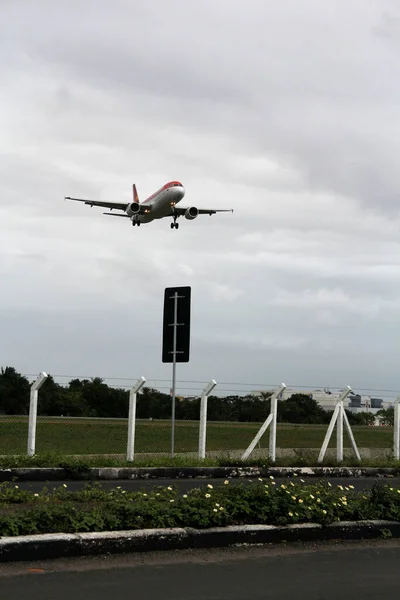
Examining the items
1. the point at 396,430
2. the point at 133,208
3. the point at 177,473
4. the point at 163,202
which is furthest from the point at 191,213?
the point at 177,473

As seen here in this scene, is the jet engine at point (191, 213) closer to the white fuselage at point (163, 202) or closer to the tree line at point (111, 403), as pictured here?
the white fuselage at point (163, 202)

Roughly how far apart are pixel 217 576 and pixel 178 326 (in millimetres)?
9283

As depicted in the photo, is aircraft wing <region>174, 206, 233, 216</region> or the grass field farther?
aircraft wing <region>174, 206, 233, 216</region>

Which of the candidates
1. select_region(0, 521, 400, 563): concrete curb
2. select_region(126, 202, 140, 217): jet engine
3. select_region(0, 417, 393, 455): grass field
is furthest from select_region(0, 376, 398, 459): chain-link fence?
select_region(126, 202, 140, 217): jet engine

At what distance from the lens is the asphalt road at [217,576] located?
6.02m

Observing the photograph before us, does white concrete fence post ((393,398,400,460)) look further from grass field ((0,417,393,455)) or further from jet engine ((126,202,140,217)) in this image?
jet engine ((126,202,140,217))

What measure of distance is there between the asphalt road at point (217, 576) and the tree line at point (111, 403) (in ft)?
23.4

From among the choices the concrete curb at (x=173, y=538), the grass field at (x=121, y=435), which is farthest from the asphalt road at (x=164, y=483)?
the grass field at (x=121, y=435)

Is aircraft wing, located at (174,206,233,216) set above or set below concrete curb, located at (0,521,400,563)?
above

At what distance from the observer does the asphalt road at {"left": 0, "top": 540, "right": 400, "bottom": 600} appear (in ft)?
19.7

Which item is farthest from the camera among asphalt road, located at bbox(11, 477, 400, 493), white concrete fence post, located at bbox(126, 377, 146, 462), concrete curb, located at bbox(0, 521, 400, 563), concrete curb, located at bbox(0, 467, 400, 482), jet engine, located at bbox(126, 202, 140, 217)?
jet engine, located at bbox(126, 202, 140, 217)

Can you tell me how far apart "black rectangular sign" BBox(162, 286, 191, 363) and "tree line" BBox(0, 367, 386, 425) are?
81 centimetres

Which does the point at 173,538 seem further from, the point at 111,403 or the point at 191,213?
the point at 191,213

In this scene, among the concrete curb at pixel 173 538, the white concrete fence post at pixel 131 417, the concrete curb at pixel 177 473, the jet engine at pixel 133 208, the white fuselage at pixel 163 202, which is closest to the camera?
the concrete curb at pixel 173 538
